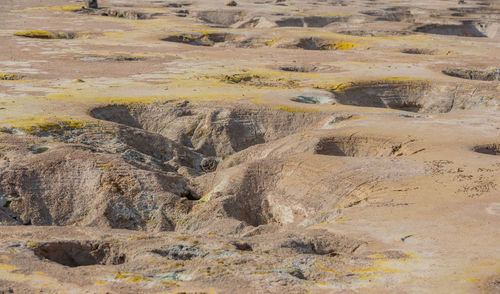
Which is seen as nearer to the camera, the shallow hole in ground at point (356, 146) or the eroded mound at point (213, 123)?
the shallow hole in ground at point (356, 146)

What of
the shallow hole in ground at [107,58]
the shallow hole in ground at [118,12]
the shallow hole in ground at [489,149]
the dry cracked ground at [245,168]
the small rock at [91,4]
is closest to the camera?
the dry cracked ground at [245,168]

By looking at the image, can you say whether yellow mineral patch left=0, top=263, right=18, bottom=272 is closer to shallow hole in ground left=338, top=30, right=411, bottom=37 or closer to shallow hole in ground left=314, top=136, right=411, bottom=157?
shallow hole in ground left=314, top=136, right=411, bottom=157

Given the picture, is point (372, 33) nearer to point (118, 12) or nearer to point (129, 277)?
point (118, 12)

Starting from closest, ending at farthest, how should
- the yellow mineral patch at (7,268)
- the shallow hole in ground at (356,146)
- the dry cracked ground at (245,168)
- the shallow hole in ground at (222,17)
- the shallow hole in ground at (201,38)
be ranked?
1. the yellow mineral patch at (7,268)
2. the dry cracked ground at (245,168)
3. the shallow hole in ground at (356,146)
4. the shallow hole in ground at (201,38)
5. the shallow hole in ground at (222,17)

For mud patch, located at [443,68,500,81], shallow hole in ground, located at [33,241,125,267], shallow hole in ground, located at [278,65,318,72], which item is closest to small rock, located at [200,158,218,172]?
shallow hole in ground, located at [33,241,125,267]

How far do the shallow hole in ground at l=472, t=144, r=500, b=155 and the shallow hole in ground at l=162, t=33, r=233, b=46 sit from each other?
2273 cm

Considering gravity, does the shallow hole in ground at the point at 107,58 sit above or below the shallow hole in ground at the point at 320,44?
above

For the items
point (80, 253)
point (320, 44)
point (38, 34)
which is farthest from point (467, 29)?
point (80, 253)

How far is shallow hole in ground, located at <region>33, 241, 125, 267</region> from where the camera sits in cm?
855

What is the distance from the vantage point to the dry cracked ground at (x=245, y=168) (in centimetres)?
772

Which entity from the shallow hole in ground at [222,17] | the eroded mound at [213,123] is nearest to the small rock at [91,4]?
the shallow hole in ground at [222,17]

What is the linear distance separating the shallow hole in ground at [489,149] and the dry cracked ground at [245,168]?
5 centimetres

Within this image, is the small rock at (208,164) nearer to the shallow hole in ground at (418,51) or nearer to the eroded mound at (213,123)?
the eroded mound at (213,123)

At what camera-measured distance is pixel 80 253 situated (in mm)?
8742
